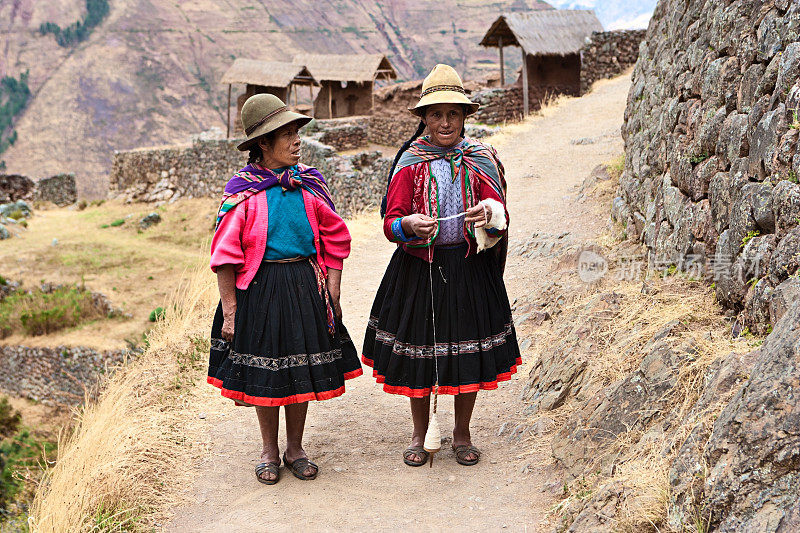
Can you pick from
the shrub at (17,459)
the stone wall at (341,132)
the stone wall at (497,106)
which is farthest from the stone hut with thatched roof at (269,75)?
the shrub at (17,459)

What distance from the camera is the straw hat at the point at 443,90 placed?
3379mm

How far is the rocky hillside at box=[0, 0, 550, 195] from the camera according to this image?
171ft

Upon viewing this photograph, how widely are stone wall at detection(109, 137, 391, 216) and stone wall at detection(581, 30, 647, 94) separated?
23.1 ft

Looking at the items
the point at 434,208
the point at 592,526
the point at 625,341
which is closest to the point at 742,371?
the point at 592,526

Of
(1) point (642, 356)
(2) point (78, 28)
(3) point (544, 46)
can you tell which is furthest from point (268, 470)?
(2) point (78, 28)

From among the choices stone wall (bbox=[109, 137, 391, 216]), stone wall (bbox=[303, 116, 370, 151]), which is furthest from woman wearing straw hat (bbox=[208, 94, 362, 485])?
stone wall (bbox=[303, 116, 370, 151])

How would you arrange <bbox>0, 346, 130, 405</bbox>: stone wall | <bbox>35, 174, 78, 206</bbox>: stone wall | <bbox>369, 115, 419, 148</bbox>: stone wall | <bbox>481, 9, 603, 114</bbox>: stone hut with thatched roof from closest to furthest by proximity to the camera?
<bbox>0, 346, 130, 405</bbox>: stone wall < <bbox>481, 9, 603, 114</bbox>: stone hut with thatched roof < <bbox>369, 115, 419, 148</bbox>: stone wall < <bbox>35, 174, 78, 206</bbox>: stone wall

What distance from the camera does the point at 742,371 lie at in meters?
2.65

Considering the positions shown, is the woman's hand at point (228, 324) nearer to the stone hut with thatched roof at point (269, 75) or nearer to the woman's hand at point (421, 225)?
the woman's hand at point (421, 225)

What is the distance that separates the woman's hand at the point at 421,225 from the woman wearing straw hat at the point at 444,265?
45mm

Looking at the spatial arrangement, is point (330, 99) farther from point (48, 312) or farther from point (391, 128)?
point (48, 312)

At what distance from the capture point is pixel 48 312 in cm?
1485

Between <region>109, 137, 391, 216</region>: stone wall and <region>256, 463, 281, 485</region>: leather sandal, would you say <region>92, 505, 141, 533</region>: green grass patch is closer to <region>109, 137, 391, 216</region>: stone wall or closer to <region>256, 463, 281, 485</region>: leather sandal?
<region>256, 463, 281, 485</region>: leather sandal

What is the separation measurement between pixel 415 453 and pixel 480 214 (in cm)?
137
